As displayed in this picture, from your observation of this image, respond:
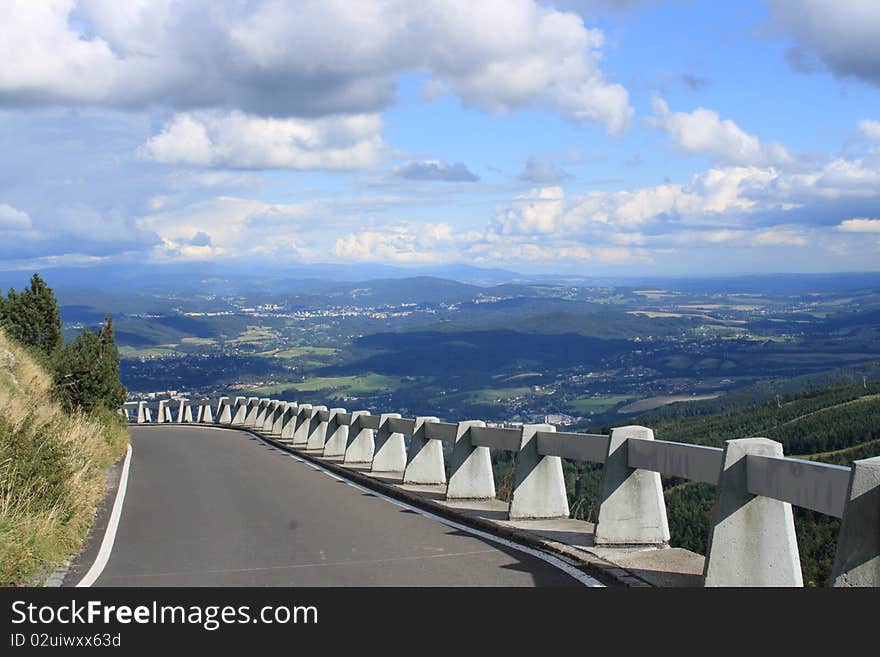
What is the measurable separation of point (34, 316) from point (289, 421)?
25.1 feet

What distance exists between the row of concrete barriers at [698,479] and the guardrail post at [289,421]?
13.0 metres

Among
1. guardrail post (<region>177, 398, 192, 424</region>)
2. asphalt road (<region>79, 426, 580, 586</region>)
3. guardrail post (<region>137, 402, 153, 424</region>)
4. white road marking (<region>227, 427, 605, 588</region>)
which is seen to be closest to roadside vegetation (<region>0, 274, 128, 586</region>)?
asphalt road (<region>79, 426, 580, 586</region>)

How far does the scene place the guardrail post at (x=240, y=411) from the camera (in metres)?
40.2

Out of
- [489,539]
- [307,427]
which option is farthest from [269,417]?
[489,539]

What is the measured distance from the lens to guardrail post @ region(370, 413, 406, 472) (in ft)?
60.3

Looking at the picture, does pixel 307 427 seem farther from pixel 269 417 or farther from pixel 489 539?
pixel 489 539

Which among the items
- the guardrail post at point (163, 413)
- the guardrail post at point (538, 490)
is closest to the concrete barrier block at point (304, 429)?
the guardrail post at point (538, 490)

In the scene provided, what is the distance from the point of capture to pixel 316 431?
25672 mm

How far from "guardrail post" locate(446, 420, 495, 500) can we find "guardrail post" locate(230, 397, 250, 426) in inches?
1042

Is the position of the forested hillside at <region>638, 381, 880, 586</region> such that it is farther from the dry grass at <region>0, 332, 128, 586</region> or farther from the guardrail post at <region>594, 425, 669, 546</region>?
the dry grass at <region>0, 332, 128, 586</region>

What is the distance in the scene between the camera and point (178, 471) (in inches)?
794
